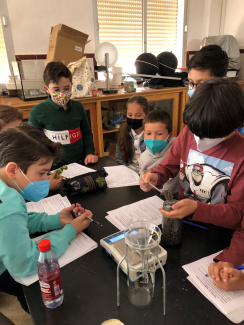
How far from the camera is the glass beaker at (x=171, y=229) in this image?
84 cm

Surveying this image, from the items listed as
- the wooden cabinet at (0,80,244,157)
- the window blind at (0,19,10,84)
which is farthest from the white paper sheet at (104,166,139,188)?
the window blind at (0,19,10,84)

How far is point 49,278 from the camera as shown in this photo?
0.64 metres

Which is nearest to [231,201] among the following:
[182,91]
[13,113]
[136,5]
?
[13,113]

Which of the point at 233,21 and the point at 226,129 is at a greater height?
the point at 233,21

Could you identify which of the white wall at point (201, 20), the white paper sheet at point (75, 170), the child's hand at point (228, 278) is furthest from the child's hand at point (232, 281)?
the white wall at point (201, 20)

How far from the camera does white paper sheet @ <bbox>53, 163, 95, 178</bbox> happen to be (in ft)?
4.88

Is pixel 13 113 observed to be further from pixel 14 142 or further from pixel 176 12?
pixel 176 12

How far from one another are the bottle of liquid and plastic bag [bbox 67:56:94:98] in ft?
7.12

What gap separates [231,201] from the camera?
3.03 ft

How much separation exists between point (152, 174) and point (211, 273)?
1.75 ft

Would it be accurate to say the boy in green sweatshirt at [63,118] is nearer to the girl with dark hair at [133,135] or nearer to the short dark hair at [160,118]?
the girl with dark hair at [133,135]

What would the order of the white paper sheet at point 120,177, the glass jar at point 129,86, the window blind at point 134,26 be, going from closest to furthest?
the white paper sheet at point 120,177 → the glass jar at point 129,86 → the window blind at point 134,26

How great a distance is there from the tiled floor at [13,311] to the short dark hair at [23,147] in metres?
1.06

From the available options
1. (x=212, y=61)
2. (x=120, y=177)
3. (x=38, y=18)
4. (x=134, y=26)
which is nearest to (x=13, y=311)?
(x=120, y=177)
